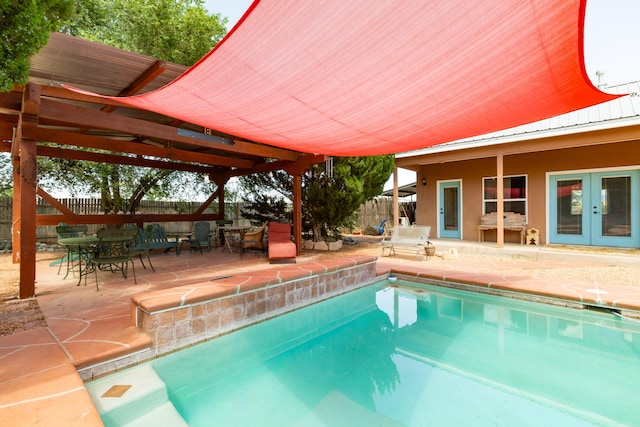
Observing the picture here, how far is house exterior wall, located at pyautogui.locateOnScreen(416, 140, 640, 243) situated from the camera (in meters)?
7.47

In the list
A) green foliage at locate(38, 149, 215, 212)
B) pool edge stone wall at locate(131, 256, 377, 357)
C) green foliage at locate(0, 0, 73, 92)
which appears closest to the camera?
green foliage at locate(0, 0, 73, 92)

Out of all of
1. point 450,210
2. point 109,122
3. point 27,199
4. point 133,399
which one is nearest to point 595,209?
point 450,210

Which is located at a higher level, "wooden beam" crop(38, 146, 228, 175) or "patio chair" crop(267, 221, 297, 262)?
"wooden beam" crop(38, 146, 228, 175)

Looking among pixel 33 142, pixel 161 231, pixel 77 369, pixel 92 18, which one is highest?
pixel 92 18

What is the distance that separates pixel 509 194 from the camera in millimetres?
8906

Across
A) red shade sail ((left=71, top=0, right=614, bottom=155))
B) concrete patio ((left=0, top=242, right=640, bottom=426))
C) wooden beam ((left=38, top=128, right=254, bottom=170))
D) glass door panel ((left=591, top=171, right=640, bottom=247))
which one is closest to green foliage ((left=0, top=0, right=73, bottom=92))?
red shade sail ((left=71, top=0, right=614, bottom=155))

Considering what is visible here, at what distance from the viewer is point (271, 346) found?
130 inches

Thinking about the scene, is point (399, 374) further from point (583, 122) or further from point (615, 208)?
point (615, 208)

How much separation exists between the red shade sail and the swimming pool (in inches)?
94.6

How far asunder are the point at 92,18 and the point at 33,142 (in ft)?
35.0

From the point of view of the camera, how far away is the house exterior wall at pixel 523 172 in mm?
7470

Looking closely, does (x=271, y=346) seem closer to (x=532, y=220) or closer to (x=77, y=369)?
(x=77, y=369)

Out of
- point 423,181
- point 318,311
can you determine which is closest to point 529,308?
point 318,311

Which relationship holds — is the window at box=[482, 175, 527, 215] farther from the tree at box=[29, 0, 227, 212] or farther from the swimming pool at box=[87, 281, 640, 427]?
the tree at box=[29, 0, 227, 212]
